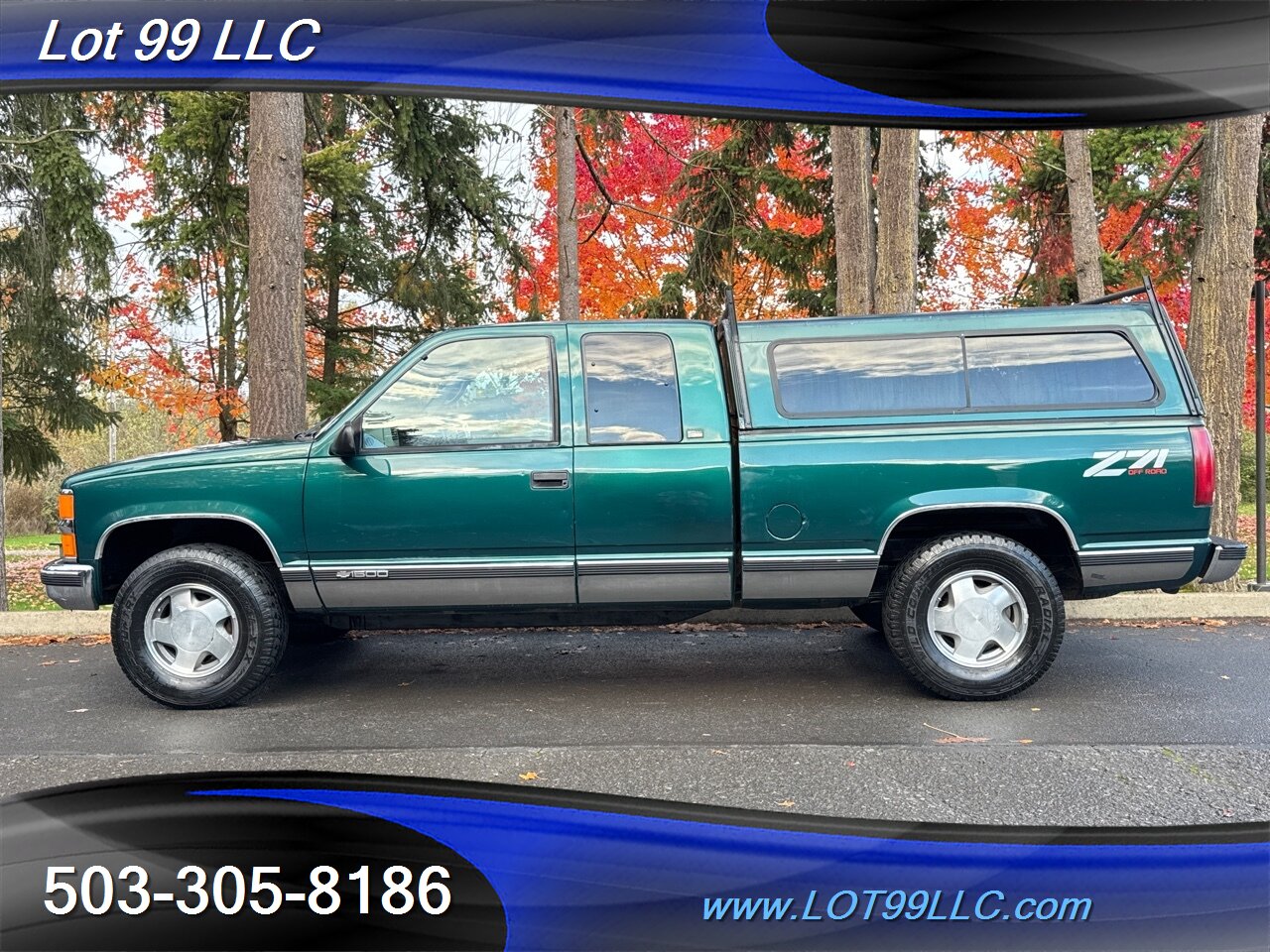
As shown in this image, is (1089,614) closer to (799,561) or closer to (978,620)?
(978,620)

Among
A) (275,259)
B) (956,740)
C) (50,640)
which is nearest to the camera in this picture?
(956,740)

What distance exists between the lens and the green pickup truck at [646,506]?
5.19 m

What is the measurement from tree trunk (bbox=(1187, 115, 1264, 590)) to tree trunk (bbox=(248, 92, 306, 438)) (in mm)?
7783

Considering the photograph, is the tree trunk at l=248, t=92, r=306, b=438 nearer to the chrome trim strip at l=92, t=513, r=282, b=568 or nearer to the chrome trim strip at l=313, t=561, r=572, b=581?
the chrome trim strip at l=92, t=513, r=282, b=568

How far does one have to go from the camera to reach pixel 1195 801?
370 cm

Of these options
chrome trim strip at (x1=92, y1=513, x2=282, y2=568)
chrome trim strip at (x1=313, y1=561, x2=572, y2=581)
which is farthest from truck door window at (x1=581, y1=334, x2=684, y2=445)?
chrome trim strip at (x1=92, y1=513, x2=282, y2=568)

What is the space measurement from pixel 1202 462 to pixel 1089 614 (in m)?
2.16

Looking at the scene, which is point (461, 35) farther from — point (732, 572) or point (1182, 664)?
point (1182, 664)

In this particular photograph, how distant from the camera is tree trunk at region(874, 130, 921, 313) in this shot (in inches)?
404

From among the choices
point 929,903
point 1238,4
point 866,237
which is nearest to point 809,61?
point 1238,4

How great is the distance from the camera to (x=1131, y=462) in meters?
5.18

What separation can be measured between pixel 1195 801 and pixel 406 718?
11.3 feet

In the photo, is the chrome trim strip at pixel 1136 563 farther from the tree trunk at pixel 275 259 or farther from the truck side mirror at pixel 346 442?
the tree trunk at pixel 275 259

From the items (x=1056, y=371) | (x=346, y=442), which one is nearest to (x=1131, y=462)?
(x=1056, y=371)
